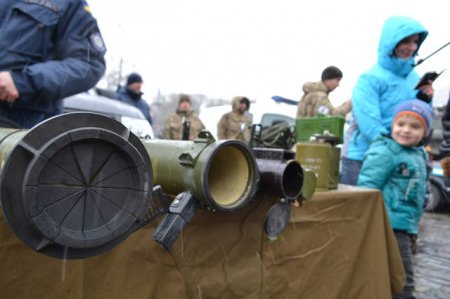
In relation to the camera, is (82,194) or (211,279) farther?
(211,279)

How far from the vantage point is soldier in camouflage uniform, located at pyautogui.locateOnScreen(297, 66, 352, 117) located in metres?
4.67

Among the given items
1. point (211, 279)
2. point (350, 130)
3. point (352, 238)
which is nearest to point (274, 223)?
point (211, 279)

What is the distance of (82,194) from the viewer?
80 cm

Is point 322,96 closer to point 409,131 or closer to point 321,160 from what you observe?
point 409,131

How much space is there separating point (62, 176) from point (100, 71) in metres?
1.10

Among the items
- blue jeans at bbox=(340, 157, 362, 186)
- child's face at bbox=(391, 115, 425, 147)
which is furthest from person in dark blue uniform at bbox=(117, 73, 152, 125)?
child's face at bbox=(391, 115, 425, 147)

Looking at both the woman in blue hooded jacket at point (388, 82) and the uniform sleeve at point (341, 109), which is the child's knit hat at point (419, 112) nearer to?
the woman in blue hooded jacket at point (388, 82)

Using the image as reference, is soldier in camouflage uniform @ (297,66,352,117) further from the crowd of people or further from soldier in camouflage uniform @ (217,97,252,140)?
soldier in camouflage uniform @ (217,97,252,140)

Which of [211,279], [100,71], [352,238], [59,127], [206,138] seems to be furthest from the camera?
[352,238]

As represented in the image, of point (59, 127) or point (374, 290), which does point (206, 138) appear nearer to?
point (59, 127)

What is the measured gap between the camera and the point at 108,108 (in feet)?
14.3

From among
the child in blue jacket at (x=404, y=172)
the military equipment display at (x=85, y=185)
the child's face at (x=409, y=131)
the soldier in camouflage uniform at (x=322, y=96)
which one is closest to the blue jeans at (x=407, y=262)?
the child in blue jacket at (x=404, y=172)

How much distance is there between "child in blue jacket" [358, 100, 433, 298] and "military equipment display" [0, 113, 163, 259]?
6.19ft

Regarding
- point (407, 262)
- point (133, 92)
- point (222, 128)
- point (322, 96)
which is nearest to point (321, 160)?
point (407, 262)
